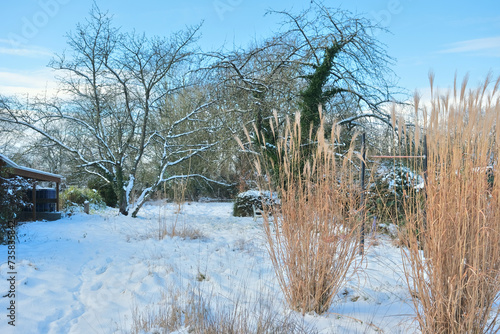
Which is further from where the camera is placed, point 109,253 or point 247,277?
point 109,253

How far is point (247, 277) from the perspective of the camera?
3.64 m

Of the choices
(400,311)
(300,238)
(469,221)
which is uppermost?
(469,221)

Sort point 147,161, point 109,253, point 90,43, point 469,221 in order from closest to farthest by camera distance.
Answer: point 469,221 → point 109,253 → point 90,43 → point 147,161

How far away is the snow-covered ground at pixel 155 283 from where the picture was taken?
2.76 m

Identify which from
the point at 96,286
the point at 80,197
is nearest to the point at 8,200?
the point at 96,286

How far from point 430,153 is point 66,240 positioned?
18.7 ft

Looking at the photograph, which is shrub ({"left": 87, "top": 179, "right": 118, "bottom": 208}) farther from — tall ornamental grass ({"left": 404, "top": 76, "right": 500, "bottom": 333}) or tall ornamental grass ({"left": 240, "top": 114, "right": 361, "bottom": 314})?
tall ornamental grass ({"left": 404, "top": 76, "right": 500, "bottom": 333})

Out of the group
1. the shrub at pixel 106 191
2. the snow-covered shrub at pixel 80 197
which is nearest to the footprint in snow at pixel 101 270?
the snow-covered shrub at pixel 80 197

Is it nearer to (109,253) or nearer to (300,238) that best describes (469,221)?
(300,238)

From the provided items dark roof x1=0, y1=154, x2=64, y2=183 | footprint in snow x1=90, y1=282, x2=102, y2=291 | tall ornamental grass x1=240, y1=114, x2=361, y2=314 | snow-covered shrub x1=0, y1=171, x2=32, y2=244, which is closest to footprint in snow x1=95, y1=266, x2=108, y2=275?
footprint in snow x1=90, y1=282, x2=102, y2=291

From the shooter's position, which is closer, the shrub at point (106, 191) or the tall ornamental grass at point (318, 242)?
the tall ornamental grass at point (318, 242)

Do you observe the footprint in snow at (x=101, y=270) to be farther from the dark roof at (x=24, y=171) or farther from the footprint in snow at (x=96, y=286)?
the dark roof at (x=24, y=171)

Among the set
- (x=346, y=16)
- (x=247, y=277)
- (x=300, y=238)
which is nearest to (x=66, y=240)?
(x=247, y=277)

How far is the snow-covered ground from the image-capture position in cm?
276
